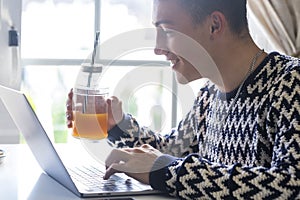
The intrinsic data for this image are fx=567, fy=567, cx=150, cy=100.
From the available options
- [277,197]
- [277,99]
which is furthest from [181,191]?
[277,99]

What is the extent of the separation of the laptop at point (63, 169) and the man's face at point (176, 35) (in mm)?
343

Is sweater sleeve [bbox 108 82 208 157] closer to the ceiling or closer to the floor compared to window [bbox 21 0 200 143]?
closer to the floor

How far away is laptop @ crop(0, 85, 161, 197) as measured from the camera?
48.9 inches

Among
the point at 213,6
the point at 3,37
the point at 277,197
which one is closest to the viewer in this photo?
the point at 277,197

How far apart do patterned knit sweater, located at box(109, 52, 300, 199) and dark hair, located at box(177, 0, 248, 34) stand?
0.39 ft

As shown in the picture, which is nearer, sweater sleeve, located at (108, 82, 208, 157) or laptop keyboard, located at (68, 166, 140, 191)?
laptop keyboard, located at (68, 166, 140, 191)

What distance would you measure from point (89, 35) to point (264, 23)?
0.80 m

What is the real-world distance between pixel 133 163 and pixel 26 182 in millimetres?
271

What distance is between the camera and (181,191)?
1.19 meters

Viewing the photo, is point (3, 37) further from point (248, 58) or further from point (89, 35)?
point (248, 58)

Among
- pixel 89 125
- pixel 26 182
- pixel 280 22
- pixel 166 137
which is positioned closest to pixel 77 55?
pixel 280 22

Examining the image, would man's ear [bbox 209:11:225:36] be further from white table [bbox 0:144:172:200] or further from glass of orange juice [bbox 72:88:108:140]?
white table [bbox 0:144:172:200]

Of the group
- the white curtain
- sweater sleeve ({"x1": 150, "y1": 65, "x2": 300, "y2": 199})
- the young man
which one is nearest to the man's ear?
the young man

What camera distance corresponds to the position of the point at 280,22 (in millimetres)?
2377
